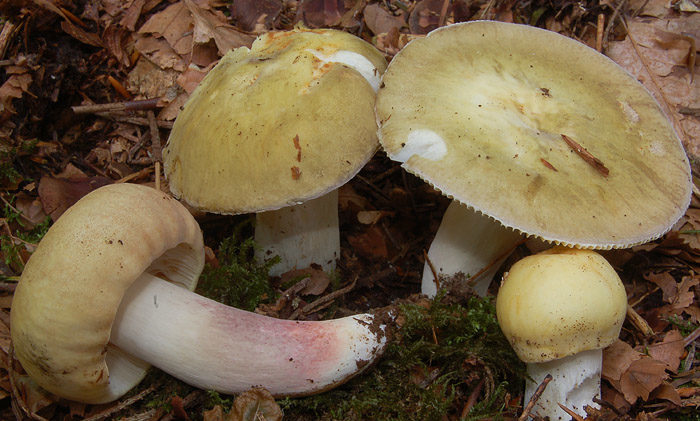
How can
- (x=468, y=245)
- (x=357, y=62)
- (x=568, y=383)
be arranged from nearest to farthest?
(x=568, y=383)
(x=357, y=62)
(x=468, y=245)

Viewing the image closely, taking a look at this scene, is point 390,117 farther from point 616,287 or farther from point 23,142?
point 23,142

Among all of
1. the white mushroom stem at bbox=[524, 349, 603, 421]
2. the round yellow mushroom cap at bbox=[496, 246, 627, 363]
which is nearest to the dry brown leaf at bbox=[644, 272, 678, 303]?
the white mushroom stem at bbox=[524, 349, 603, 421]

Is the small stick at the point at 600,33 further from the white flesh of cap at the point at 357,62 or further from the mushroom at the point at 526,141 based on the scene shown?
the white flesh of cap at the point at 357,62

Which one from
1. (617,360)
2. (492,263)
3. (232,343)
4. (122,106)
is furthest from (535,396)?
(122,106)

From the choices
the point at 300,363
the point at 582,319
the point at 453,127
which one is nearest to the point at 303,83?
the point at 453,127

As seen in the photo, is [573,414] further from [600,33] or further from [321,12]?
[321,12]
